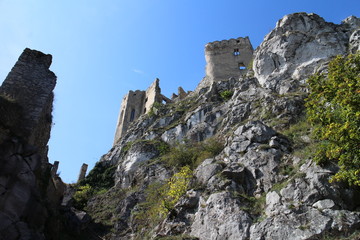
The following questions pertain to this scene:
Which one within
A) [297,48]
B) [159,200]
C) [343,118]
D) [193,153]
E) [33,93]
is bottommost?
[159,200]

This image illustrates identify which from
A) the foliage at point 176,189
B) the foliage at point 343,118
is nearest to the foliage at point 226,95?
the foliage at point 176,189

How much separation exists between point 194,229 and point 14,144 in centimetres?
743

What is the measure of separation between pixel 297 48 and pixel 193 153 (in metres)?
13.1

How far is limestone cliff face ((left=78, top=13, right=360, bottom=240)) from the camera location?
1110 cm

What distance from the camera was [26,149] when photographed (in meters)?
10.8

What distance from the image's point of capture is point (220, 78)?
34.8 metres

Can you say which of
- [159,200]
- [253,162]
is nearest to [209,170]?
[253,162]

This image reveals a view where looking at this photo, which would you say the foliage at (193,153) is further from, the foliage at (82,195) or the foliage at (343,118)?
the foliage at (343,118)

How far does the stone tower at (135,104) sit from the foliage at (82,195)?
52.2 feet

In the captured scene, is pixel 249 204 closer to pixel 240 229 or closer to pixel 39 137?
pixel 240 229

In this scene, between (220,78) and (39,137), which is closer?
(39,137)

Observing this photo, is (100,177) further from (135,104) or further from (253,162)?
(135,104)

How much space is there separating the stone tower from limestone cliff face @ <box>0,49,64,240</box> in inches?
994

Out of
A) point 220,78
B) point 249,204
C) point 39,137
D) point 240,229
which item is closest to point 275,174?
point 249,204
